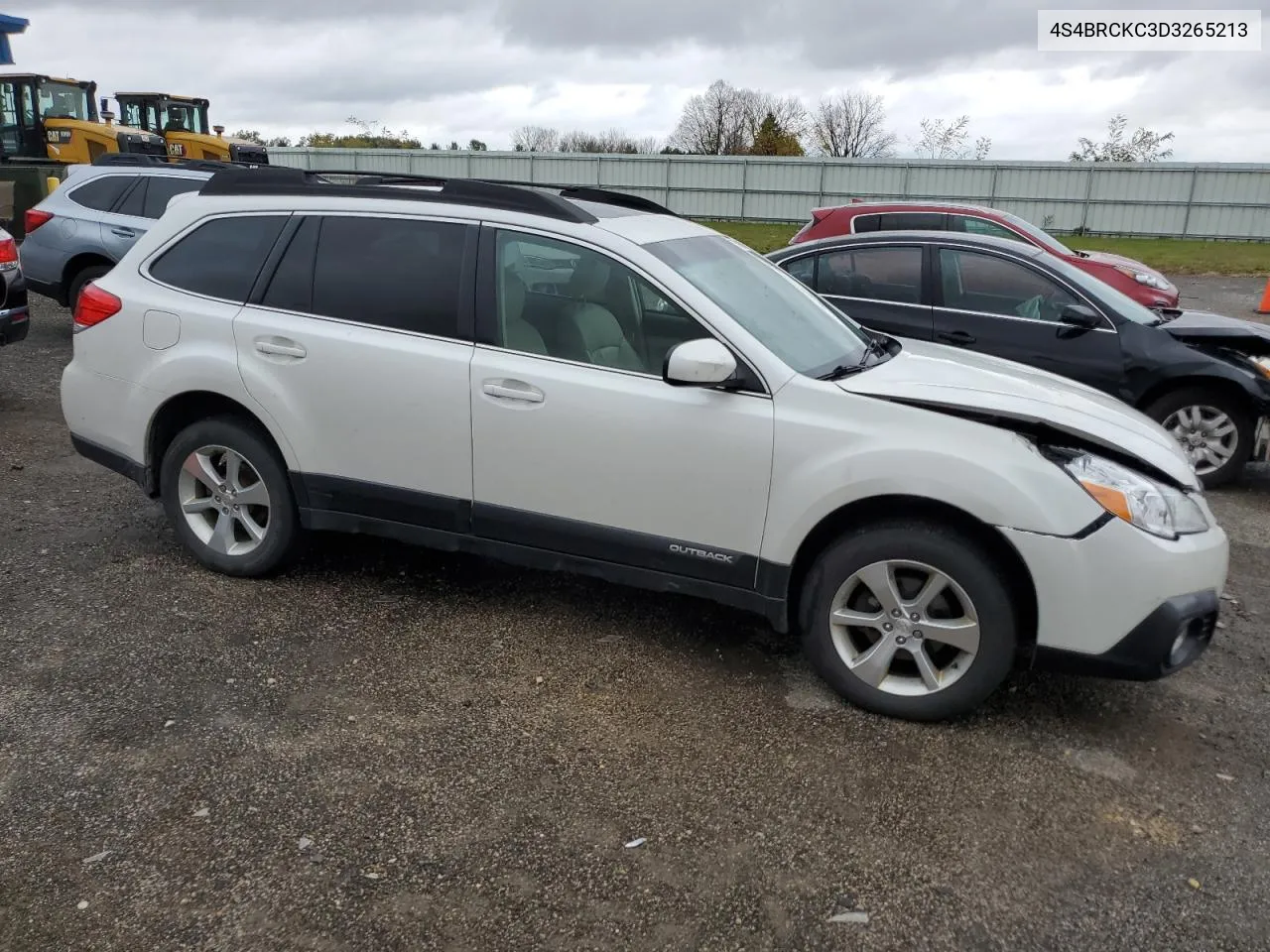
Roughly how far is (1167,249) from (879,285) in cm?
2502

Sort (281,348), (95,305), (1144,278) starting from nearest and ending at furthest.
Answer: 1. (281,348)
2. (95,305)
3. (1144,278)

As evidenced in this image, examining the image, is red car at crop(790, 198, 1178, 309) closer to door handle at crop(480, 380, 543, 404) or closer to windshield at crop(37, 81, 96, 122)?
door handle at crop(480, 380, 543, 404)

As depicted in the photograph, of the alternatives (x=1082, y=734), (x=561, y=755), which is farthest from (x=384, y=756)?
(x=1082, y=734)

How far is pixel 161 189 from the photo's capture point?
395 inches

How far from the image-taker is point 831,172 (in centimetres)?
3381

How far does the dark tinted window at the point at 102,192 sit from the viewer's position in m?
10.1

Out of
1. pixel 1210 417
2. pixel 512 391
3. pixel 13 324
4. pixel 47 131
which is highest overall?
pixel 47 131

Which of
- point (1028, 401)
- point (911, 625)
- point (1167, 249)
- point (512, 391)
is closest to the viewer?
point (911, 625)

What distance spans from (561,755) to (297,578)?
6.65 feet

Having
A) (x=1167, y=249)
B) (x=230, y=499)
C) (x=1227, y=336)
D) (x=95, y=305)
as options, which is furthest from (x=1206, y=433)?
(x=1167, y=249)

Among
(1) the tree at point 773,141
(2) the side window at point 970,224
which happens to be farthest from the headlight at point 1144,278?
(1) the tree at point 773,141

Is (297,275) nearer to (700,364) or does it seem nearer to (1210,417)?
(700,364)

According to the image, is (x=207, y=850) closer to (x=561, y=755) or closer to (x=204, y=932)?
(x=204, y=932)

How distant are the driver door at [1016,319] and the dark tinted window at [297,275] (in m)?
4.44
